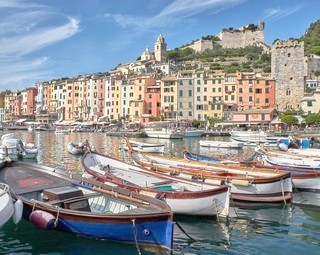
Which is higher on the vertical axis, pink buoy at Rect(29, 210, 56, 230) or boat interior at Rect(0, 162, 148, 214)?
boat interior at Rect(0, 162, 148, 214)

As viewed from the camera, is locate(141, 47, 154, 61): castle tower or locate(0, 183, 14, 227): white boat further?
locate(141, 47, 154, 61): castle tower

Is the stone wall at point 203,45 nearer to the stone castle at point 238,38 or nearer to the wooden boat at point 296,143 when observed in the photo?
the stone castle at point 238,38

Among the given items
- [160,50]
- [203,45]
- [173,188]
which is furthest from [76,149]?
[203,45]

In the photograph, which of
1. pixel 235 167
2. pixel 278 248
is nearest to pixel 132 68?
pixel 235 167

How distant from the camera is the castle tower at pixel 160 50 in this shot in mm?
124875

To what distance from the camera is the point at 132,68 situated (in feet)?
376

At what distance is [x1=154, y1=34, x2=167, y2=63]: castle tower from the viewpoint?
124875mm

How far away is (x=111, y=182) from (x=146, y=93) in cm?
7090

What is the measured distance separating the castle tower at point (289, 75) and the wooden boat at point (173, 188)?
65.0 meters

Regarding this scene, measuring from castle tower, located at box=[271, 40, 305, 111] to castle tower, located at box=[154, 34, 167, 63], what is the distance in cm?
5247

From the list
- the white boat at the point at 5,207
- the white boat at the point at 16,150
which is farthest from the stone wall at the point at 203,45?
the white boat at the point at 5,207

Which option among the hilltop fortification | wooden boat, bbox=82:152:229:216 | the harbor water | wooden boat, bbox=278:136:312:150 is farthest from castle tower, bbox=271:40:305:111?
the harbor water

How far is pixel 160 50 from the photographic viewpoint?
125 m

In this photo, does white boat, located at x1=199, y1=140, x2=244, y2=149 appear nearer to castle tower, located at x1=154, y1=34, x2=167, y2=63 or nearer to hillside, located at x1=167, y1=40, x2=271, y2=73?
hillside, located at x1=167, y1=40, x2=271, y2=73
